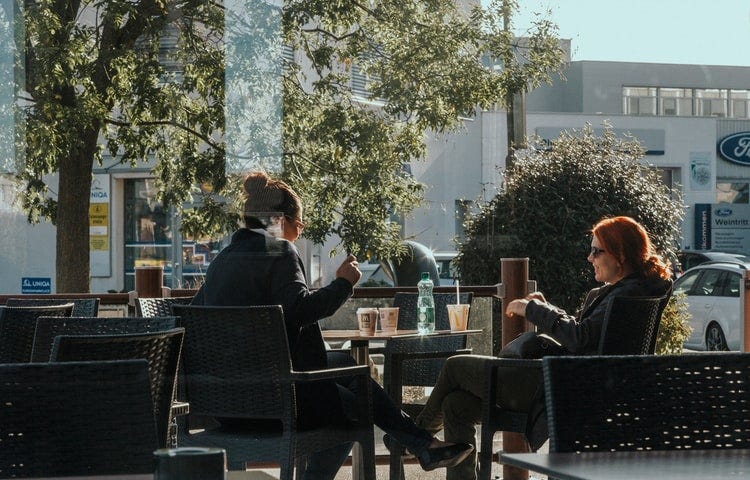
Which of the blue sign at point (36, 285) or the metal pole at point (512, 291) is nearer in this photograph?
the metal pole at point (512, 291)

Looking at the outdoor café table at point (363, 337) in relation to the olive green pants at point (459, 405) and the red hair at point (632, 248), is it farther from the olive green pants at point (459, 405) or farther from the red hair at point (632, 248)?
the red hair at point (632, 248)

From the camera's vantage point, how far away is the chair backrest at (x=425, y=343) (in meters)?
5.93

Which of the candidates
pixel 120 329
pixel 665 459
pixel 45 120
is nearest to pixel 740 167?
pixel 45 120

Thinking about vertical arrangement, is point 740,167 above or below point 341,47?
below

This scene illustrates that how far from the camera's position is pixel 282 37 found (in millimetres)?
9406

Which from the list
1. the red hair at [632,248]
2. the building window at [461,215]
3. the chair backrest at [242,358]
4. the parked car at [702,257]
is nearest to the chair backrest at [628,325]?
the red hair at [632,248]

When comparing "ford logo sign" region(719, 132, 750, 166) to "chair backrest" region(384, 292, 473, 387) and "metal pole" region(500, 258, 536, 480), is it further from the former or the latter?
"chair backrest" region(384, 292, 473, 387)

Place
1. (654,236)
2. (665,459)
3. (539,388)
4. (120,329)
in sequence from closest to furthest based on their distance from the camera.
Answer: (665,459), (120,329), (539,388), (654,236)

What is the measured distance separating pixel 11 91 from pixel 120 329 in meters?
5.94

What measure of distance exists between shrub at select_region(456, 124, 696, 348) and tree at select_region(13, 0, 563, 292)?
553 millimetres

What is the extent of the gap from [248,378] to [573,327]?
136 centimetres

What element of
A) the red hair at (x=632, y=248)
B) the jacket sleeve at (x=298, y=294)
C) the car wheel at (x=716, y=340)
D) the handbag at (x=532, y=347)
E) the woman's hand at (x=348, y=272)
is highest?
the red hair at (x=632, y=248)

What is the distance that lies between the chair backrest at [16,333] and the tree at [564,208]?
4.54 meters

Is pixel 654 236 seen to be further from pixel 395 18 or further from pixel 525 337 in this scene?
pixel 525 337
